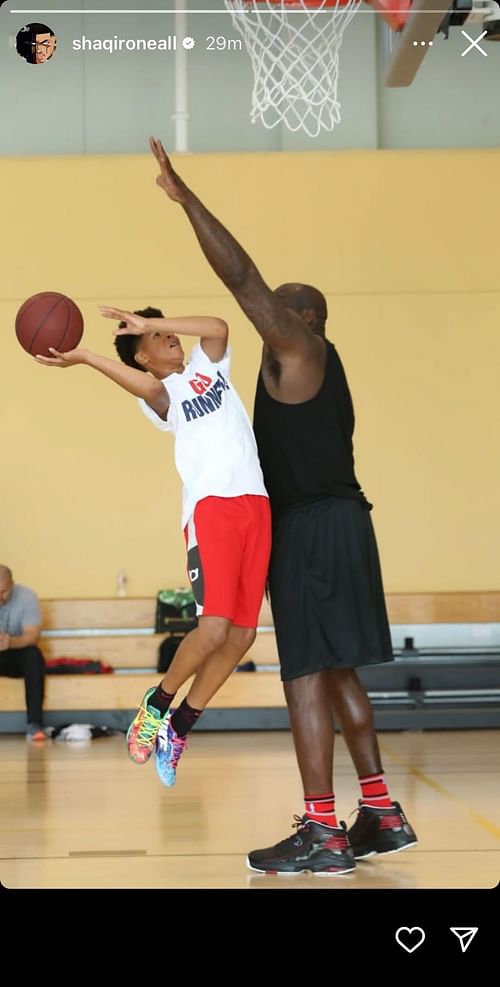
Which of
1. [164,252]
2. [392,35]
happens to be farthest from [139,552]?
[392,35]

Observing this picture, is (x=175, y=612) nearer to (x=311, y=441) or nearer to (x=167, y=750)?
(x=167, y=750)

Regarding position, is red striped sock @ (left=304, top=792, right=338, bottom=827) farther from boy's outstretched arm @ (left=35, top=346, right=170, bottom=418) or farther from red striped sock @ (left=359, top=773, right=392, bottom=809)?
boy's outstretched arm @ (left=35, top=346, right=170, bottom=418)

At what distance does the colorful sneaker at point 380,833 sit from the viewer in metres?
3.75

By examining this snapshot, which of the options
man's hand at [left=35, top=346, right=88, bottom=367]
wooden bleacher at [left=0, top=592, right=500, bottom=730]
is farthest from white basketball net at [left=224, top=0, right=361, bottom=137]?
wooden bleacher at [left=0, top=592, right=500, bottom=730]

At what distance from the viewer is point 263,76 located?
8.16m

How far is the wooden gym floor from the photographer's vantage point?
3.58 metres

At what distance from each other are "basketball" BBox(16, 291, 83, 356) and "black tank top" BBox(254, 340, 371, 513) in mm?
726

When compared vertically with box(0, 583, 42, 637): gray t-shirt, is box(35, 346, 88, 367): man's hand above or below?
above

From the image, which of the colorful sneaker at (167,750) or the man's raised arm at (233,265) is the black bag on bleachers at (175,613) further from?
the man's raised arm at (233,265)

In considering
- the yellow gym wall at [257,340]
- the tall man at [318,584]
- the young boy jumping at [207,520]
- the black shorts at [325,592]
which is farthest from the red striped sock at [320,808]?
the yellow gym wall at [257,340]

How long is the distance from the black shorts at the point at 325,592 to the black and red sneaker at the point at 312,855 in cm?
46

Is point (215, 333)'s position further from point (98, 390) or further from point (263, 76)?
point (98, 390)
